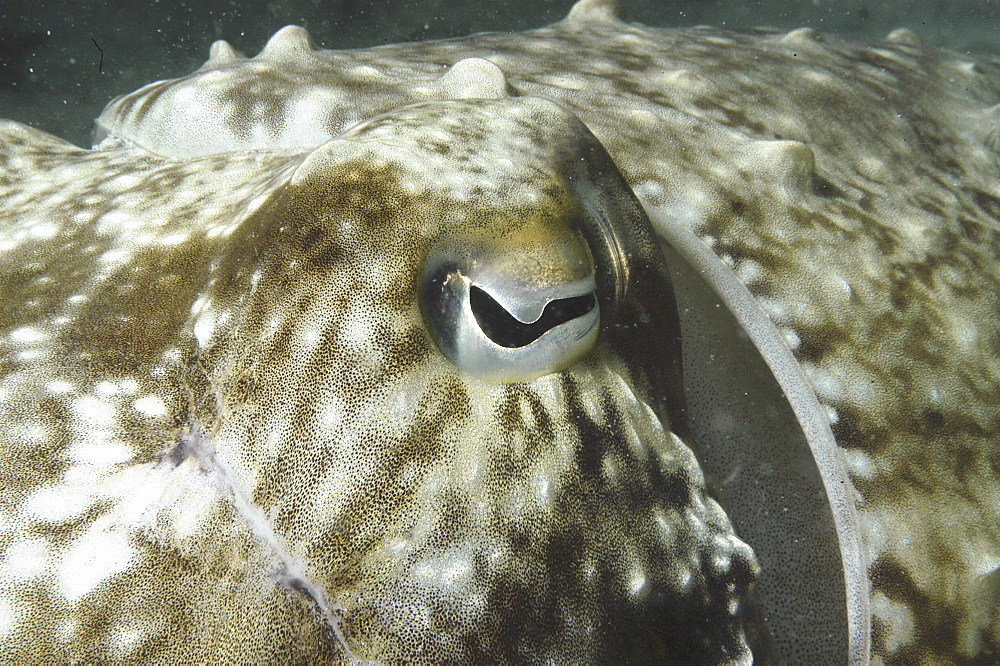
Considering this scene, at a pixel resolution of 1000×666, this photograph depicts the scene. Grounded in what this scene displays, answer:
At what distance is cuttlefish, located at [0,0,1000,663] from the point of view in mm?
1089

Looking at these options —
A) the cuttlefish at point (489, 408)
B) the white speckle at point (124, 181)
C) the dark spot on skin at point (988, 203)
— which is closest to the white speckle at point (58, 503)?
the cuttlefish at point (489, 408)

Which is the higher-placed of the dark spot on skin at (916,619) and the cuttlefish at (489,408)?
the cuttlefish at (489,408)

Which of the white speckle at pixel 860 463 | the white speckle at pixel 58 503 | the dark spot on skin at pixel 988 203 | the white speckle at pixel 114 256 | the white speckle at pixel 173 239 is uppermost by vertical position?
the white speckle at pixel 173 239

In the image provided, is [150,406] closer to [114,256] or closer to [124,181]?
[114,256]

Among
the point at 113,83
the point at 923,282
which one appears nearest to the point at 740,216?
the point at 923,282

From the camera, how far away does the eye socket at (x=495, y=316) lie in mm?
1203

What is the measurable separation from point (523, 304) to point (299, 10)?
10330 mm

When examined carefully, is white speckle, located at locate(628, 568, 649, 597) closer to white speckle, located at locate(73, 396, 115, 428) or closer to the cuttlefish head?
the cuttlefish head

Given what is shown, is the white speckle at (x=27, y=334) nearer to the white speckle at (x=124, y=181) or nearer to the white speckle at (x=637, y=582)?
the white speckle at (x=124, y=181)

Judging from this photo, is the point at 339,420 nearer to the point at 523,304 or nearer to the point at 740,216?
the point at 523,304

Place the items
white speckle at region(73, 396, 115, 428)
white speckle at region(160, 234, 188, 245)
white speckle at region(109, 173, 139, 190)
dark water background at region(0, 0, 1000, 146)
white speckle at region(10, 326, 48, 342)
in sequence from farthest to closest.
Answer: dark water background at region(0, 0, 1000, 146) < white speckle at region(109, 173, 139, 190) < white speckle at region(160, 234, 188, 245) < white speckle at region(10, 326, 48, 342) < white speckle at region(73, 396, 115, 428)

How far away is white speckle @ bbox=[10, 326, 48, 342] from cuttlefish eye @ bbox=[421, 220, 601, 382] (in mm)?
839

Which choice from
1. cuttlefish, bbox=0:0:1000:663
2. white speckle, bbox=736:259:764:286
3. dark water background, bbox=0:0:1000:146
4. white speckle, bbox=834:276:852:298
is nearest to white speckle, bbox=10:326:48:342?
cuttlefish, bbox=0:0:1000:663

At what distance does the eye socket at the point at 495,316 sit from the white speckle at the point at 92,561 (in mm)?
654
